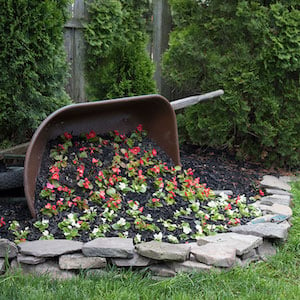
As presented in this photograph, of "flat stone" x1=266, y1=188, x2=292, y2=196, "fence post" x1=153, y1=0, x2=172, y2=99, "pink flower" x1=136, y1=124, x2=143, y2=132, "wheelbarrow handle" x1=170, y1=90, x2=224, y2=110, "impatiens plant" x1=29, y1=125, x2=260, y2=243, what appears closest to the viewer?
"impatiens plant" x1=29, y1=125, x2=260, y2=243

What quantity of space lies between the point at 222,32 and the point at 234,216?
2.68 metres

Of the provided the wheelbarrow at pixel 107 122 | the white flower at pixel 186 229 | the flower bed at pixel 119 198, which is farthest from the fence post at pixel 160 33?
the white flower at pixel 186 229

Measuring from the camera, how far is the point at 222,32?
5672mm

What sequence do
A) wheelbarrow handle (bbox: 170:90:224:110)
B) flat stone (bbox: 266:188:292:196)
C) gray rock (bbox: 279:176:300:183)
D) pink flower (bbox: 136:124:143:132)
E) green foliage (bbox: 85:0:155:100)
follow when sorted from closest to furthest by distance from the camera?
pink flower (bbox: 136:124:143:132), wheelbarrow handle (bbox: 170:90:224:110), flat stone (bbox: 266:188:292:196), gray rock (bbox: 279:176:300:183), green foliage (bbox: 85:0:155:100)

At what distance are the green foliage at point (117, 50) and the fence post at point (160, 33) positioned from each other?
234mm

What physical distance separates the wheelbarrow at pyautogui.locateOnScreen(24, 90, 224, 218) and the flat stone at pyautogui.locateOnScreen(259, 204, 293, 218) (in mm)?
828

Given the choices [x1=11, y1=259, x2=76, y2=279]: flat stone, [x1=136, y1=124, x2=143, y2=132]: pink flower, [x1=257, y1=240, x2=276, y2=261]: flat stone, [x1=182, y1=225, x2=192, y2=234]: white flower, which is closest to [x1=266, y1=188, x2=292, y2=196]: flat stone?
[x1=257, y1=240, x2=276, y2=261]: flat stone

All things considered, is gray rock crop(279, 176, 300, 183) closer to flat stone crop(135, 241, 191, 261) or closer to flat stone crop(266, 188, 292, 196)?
flat stone crop(266, 188, 292, 196)

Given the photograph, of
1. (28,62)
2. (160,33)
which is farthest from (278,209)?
(160,33)

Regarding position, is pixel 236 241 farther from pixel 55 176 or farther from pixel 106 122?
pixel 106 122

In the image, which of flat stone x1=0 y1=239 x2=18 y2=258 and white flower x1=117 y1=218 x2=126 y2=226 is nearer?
flat stone x1=0 y1=239 x2=18 y2=258

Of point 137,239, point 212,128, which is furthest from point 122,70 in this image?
point 137,239

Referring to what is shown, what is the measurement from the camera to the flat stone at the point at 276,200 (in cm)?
427

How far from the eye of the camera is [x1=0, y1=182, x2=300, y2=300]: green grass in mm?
2520
